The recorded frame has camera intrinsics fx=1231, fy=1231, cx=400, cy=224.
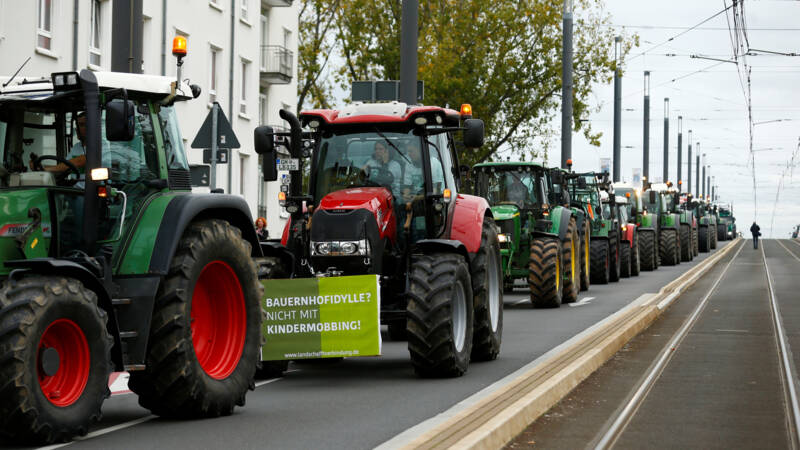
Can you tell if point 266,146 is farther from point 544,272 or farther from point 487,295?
point 544,272

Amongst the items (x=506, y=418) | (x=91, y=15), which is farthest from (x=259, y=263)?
(x=91, y=15)

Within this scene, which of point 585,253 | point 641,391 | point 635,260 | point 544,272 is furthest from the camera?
point 635,260

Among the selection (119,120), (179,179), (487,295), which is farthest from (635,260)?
(119,120)

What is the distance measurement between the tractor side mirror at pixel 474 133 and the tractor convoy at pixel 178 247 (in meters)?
0.03

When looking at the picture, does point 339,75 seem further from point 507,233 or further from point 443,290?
point 443,290

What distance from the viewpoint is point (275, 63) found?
44.5 meters

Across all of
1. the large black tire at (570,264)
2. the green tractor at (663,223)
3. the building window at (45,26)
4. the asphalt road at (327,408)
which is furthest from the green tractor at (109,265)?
the green tractor at (663,223)

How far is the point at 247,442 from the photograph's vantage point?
754cm

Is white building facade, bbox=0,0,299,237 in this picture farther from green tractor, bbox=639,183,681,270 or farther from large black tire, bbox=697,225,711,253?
large black tire, bbox=697,225,711,253

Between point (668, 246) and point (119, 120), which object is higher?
point (119, 120)

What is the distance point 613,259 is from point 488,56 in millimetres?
18103

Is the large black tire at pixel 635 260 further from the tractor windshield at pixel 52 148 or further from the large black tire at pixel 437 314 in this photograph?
the tractor windshield at pixel 52 148

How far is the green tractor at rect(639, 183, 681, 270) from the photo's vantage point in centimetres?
3944

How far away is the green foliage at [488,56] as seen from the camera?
44969 mm
